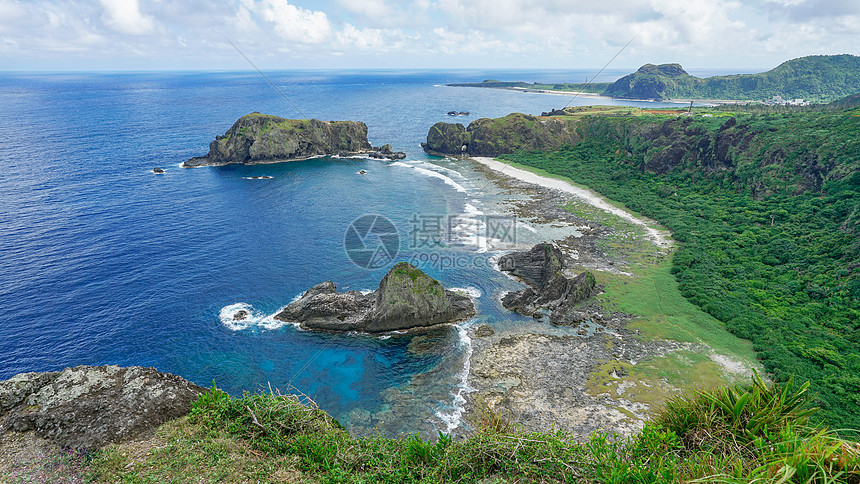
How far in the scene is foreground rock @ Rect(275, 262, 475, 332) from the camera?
142 ft

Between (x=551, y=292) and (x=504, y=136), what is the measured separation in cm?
8886

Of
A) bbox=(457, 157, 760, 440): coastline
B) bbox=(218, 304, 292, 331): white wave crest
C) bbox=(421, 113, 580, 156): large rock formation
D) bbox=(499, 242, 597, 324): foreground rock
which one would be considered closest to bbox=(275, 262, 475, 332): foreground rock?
bbox=(218, 304, 292, 331): white wave crest

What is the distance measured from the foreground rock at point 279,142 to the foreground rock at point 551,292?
79639 mm

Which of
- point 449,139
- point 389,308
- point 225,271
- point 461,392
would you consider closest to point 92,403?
point 461,392

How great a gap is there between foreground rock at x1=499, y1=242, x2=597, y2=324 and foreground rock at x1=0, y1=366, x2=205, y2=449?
35.4m

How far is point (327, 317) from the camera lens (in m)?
44.4

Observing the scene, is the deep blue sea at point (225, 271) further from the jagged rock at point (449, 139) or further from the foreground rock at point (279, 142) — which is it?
the jagged rock at point (449, 139)

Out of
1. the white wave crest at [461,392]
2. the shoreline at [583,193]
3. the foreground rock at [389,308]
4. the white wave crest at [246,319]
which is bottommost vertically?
the white wave crest at [461,392]

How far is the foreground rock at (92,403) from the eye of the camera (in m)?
17.6

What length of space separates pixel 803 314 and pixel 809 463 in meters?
45.9

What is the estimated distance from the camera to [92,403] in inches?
746

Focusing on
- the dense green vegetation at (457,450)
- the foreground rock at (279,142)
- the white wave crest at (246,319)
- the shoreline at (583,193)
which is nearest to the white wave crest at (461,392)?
the dense green vegetation at (457,450)

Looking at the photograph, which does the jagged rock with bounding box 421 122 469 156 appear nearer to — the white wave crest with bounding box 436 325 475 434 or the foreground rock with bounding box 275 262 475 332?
the foreground rock with bounding box 275 262 475 332

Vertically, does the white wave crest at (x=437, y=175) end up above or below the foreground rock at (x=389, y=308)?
above
